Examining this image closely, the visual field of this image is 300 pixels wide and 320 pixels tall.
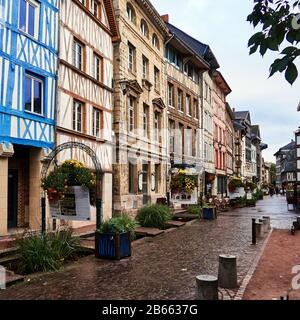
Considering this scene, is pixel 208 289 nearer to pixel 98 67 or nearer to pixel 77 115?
pixel 77 115

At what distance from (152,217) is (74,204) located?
588cm

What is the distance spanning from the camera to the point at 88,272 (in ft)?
26.1

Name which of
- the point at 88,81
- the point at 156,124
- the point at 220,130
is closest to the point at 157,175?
the point at 156,124

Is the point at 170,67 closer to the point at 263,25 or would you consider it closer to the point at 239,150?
the point at 263,25

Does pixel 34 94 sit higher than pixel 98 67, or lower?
lower

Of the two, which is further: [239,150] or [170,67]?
[239,150]

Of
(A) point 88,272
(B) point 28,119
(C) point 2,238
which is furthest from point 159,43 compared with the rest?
(A) point 88,272

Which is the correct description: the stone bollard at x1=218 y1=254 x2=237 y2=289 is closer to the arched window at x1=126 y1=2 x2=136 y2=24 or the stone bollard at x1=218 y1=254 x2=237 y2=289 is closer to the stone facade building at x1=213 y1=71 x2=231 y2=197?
the arched window at x1=126 y1=2 x2=136 y2=24

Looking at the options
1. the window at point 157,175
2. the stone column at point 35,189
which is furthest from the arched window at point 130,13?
the stone column at point 35,189

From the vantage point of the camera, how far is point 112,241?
9.35 metres

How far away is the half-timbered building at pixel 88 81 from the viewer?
14.0 meters
